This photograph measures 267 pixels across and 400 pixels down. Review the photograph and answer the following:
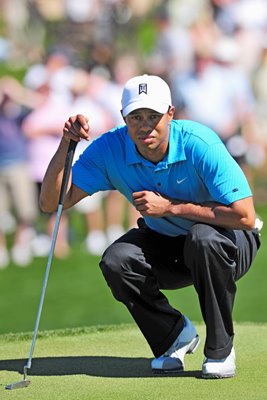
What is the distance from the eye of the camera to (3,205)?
10961 mm

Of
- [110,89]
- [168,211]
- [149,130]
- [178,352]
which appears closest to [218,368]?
[178,352]

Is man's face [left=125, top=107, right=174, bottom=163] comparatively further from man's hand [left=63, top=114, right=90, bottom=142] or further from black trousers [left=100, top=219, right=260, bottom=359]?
black trousers [left=100, top=219, right=260, bottom=359]

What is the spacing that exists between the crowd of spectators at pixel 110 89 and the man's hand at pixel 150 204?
238 inches

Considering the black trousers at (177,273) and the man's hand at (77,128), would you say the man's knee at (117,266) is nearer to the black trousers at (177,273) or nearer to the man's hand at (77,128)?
the black trousers at (177,273)

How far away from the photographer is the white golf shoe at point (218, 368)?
4418 mm

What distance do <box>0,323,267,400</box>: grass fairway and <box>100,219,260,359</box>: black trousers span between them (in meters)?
0.18

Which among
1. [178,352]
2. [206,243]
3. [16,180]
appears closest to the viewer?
[206,243]

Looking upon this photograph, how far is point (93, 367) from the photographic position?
4867 millimetres

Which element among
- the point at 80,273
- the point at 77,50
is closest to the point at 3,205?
the point at 80,273

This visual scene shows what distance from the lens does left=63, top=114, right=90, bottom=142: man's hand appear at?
178 inches

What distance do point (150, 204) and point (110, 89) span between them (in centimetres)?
667

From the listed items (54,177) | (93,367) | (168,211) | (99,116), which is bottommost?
(93,367)

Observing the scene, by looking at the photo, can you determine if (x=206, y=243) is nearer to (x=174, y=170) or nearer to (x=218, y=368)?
(x=174, y=170)

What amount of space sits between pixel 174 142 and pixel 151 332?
0.83 m
